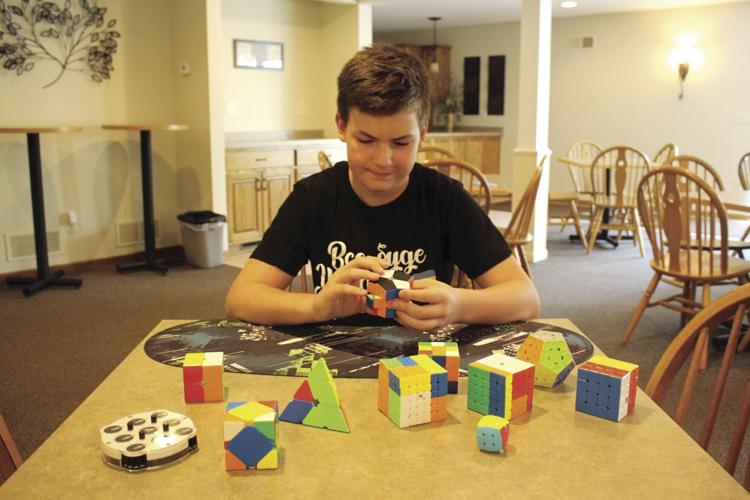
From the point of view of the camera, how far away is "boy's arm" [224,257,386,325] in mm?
1169

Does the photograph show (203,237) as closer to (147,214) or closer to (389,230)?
(147,214)

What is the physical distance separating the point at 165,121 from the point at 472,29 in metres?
5.09

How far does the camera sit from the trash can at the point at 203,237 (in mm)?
5031

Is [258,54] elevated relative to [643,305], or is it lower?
elevated

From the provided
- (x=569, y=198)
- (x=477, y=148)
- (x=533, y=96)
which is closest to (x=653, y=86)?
(x=477, y=148)

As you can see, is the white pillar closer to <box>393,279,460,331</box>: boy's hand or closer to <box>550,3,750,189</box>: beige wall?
<box>550,3,750,189</box>: beige wall

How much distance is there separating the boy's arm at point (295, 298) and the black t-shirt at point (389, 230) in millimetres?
107

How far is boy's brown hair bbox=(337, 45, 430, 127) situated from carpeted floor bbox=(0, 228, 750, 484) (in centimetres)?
161

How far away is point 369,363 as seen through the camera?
111cm

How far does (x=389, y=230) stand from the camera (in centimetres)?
152

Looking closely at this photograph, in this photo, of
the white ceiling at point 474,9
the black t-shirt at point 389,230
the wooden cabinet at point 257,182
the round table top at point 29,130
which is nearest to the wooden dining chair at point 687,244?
the black t-shirt at point 389,230

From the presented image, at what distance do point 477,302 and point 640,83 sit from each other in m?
7.51

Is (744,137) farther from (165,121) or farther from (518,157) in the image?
(165,121)

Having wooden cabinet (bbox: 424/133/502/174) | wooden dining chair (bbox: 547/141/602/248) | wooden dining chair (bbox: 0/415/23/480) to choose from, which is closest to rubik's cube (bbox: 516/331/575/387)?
wooden dining chair (bbox: 0/415/23/480)
